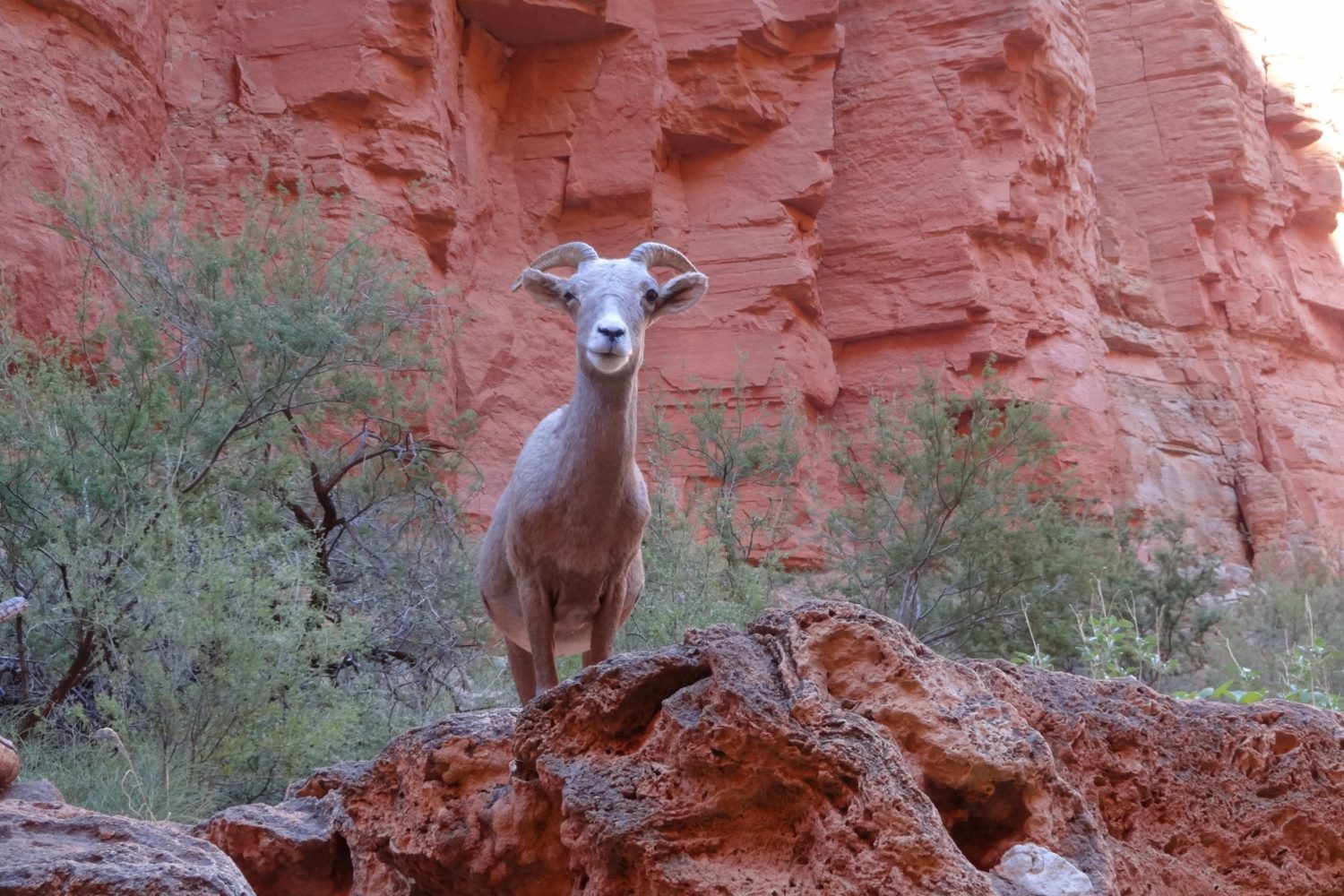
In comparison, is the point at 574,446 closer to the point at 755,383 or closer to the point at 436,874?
the point at 436,874

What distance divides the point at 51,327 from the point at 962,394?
39.5 feet

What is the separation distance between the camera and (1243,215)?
26078 millimetres

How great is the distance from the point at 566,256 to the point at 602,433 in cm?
120

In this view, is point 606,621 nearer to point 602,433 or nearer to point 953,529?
point 602,433

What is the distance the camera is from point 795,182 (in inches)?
751

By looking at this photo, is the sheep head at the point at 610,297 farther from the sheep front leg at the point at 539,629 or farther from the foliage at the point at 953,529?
the foliage at the point at 953,529

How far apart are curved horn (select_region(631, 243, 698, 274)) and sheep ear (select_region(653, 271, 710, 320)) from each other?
0.21 metres

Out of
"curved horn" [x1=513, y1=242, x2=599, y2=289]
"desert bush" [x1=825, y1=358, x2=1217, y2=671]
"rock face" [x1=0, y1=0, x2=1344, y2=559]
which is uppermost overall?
"rock face" [x1=0, y1=0, x2=1344, y2=559]

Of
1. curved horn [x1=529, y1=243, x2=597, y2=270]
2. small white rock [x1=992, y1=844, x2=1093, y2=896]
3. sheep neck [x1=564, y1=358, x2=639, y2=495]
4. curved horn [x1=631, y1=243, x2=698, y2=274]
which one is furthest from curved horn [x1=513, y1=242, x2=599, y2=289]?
small white rock [x1=992, y1=844, x2=1093, y2=896]

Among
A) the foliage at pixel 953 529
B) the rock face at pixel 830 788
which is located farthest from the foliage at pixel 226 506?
the foliage at pixel 953 529

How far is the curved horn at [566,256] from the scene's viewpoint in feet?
18.4

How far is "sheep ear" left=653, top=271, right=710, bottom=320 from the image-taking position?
5.34 meters

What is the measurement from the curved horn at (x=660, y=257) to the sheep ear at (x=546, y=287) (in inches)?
15.6

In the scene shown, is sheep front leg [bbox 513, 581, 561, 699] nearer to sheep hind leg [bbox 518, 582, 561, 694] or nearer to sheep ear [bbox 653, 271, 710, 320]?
sheep hind leg [bbox 518, 582, 561, 694]
